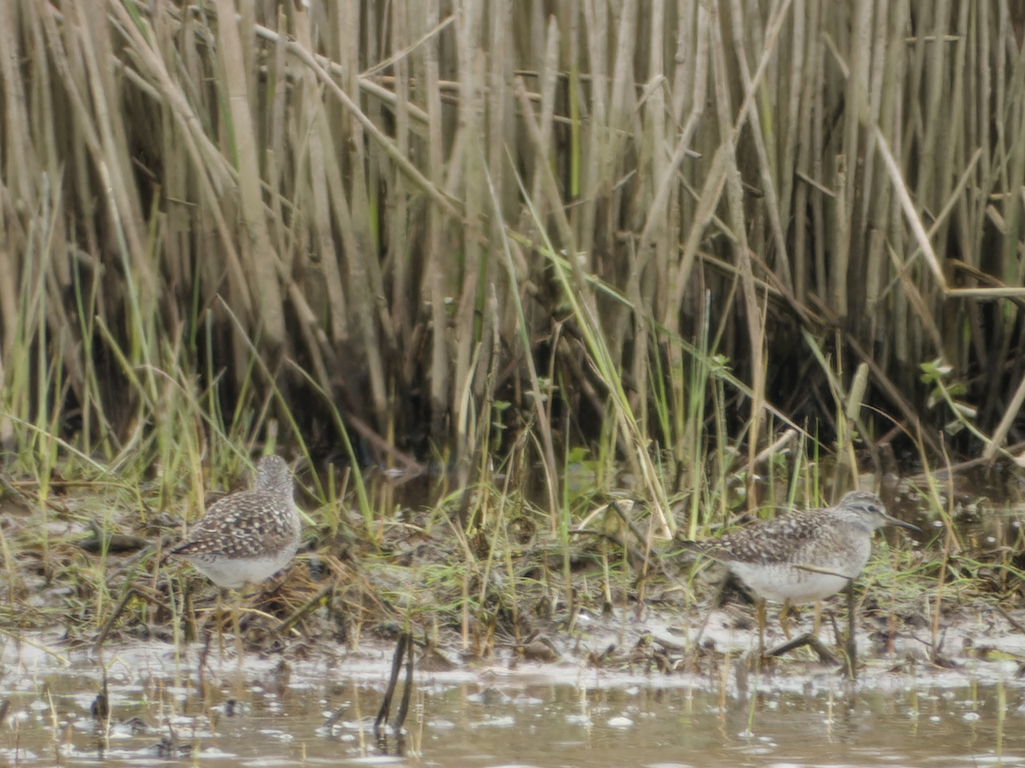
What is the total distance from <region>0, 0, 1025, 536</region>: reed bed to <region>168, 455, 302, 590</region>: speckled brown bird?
65cm

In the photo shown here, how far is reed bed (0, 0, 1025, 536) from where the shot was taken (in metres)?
5.30

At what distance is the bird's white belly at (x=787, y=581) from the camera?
13.6 feet

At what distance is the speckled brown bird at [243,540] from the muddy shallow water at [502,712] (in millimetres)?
234

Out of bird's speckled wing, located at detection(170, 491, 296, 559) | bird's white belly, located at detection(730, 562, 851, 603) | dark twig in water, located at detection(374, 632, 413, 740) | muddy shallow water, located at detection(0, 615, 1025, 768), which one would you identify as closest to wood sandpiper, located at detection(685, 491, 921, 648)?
bird's white belly, located at detection(730, 562, 851, 603)

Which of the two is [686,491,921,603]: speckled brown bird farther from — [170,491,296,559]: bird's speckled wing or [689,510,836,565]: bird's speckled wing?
[170,491,296,559]: bird's speckled wing

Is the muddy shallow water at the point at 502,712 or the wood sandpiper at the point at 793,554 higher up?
the wood sandpiper at the point at 793,554

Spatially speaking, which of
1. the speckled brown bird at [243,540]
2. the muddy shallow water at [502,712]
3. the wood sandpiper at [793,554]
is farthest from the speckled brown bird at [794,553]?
the speckled brown bird at [243,540]

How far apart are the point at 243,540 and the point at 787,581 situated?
5.13 feet

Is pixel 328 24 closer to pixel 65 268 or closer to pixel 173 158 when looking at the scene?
pixel 173 158

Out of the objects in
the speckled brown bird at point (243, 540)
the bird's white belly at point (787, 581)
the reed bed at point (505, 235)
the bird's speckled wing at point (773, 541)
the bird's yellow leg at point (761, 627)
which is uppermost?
the reed bed at point (505, 235)

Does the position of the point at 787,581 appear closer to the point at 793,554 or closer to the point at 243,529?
the point at 793,554

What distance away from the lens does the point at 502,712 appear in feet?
11.5

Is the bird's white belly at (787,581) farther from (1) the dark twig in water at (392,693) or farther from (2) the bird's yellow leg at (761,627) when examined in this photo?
(1) the dark twig in water at (392,693)

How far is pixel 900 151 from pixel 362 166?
2.34m
